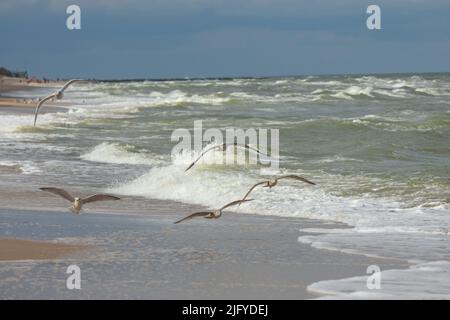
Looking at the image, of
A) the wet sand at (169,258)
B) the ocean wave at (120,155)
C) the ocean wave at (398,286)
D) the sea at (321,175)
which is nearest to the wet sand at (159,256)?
the wet sand at (169,258)

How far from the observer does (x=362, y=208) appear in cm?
1208

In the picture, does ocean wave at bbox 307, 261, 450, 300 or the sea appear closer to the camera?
ocean wave at bbox 307, 261, 450, 300

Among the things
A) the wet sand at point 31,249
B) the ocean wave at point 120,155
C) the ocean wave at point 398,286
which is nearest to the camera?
the ocean wave at point 398,286

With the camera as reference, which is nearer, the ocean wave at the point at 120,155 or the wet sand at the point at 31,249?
the wet sand at the point at 31,249

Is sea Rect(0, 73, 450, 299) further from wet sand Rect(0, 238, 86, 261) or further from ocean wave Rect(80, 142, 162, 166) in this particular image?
wet sand Rect(0, 238, 86, 261)

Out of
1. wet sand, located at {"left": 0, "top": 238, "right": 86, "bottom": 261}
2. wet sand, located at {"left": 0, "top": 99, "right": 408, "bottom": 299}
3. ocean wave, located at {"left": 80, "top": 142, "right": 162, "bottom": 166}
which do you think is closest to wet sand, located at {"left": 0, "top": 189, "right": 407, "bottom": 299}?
wet sand, located at {"left": 0, "top": 99, "right": 408, "bottom": 299}

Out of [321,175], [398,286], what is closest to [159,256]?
[398,286]

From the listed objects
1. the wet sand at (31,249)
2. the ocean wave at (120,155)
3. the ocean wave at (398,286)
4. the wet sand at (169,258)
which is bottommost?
the ocean wave at (398,286)

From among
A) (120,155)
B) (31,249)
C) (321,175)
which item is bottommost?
(31,249)

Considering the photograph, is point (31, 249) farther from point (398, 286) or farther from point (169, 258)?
point (398, 286)

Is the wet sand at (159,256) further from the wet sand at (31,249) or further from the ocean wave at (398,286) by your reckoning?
the ocean wave at (398,286)
